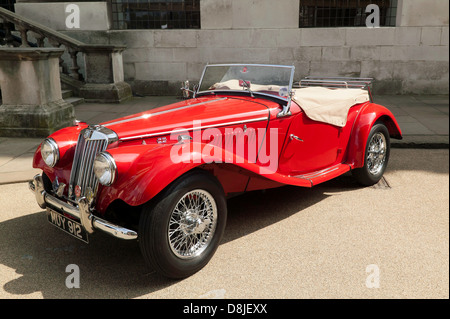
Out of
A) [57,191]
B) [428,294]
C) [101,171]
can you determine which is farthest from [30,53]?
[428,294]

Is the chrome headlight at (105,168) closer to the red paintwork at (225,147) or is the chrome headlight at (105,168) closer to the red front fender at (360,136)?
the red paintwork at (225,147)

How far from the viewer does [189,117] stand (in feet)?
12.0

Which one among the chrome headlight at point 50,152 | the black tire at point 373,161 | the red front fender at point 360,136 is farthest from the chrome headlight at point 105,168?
the black tire at point 373,161

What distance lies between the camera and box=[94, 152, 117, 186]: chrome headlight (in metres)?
2.98

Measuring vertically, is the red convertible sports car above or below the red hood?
below

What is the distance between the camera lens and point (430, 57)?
10812mm

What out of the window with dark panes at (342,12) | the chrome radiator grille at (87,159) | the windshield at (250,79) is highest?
the window with dark panes at (342,12)

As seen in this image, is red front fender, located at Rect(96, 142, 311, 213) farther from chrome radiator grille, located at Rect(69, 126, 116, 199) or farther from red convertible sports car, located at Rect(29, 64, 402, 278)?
chrome radiator grille, located at Rect(69, 126, 116, 199)

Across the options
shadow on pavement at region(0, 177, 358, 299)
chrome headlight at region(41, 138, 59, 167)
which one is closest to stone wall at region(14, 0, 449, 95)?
shadow on pavement at region(0, 177, 358, 299)

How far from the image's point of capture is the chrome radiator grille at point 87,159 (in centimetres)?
325

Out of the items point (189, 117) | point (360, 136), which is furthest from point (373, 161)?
point (189, 117)

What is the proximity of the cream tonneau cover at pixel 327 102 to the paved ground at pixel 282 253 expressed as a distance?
3.01 feet

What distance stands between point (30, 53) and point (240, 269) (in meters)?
5.38

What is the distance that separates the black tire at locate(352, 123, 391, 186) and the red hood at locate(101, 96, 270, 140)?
1.60 m
